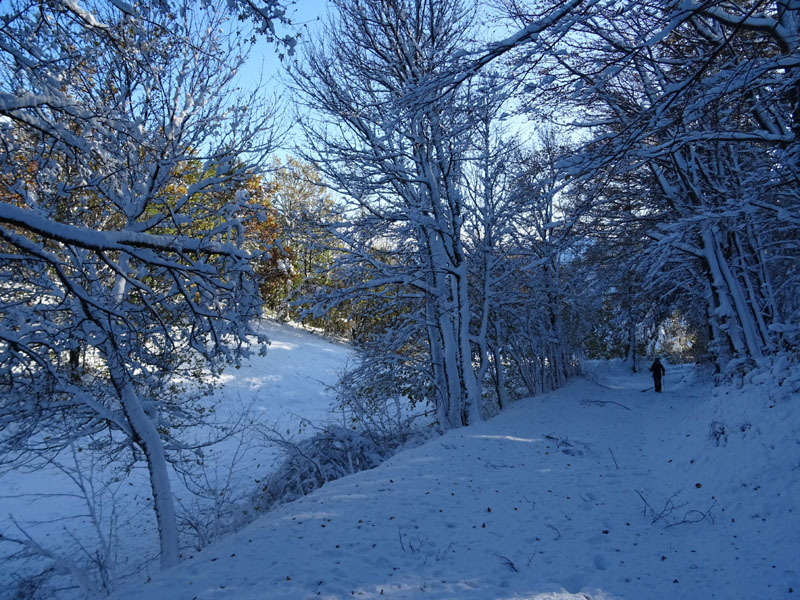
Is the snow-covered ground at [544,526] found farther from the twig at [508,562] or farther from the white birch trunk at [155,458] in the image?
the white birch trunk at [155,458]

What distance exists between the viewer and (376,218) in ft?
35.6

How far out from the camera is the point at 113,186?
263 inches

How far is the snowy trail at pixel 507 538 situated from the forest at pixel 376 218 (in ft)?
6.55

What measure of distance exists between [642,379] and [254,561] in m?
27.6

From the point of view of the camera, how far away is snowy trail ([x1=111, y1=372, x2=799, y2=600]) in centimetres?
383

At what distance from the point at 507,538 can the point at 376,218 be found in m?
7.58

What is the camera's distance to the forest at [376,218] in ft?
14.7

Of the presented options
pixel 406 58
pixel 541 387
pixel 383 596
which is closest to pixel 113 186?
pixel 383 596

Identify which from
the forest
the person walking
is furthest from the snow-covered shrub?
the person walking

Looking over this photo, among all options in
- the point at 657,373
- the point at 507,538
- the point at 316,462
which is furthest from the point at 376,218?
the point at 657,373

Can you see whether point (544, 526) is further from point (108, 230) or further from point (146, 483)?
point (146, 483)

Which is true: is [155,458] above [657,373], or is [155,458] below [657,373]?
above

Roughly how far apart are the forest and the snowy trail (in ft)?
6.55

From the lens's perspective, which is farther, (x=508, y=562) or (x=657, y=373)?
(x=657, y=373)
